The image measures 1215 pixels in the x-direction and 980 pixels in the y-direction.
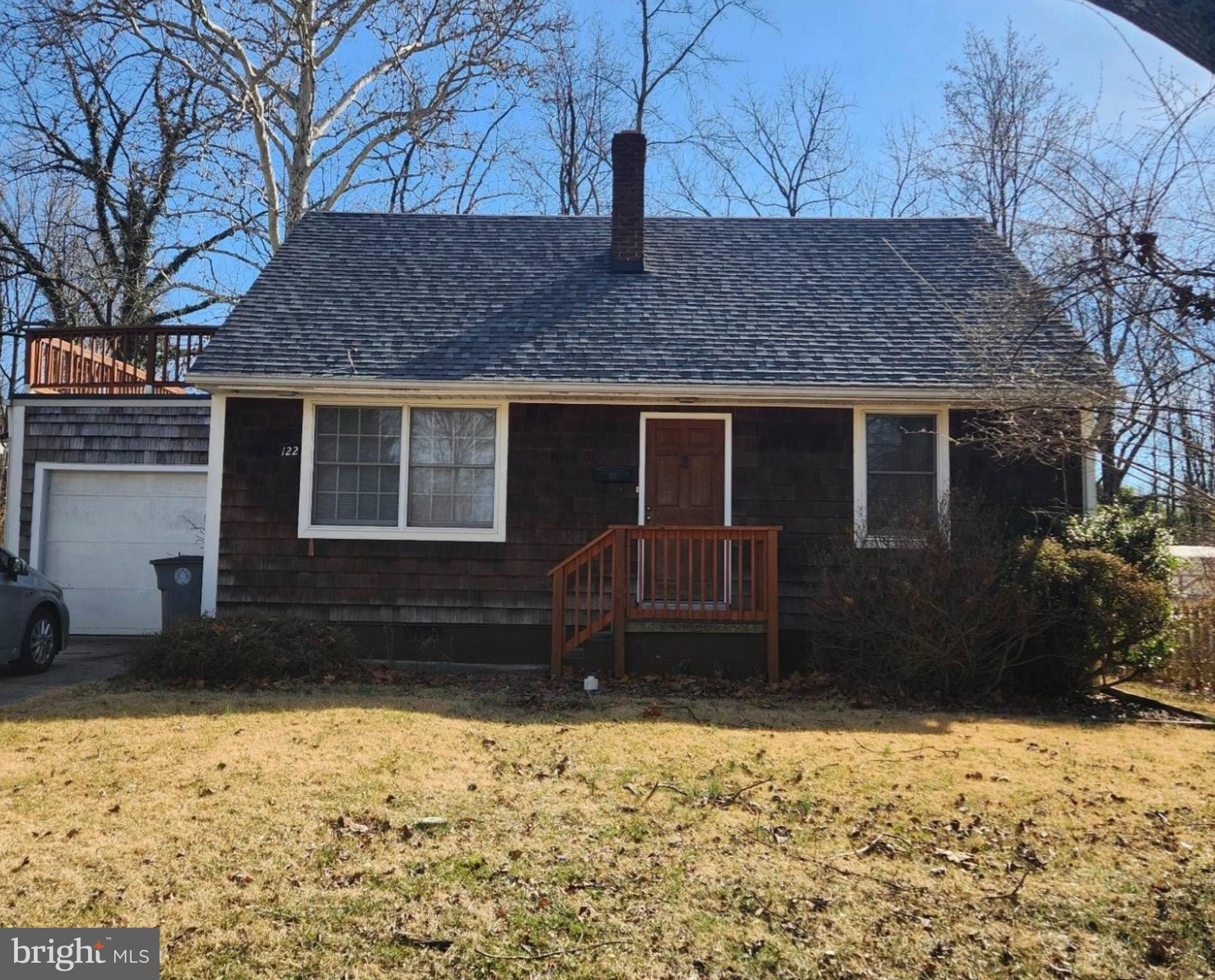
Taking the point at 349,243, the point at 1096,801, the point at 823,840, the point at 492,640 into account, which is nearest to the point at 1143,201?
the point at 1096,801

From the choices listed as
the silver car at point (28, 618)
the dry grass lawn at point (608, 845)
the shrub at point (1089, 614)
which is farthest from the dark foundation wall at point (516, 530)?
the dry grass lawn at point (608, 845)

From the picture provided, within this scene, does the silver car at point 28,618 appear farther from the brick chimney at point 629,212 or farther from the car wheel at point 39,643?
the brick chimney at point 629,212

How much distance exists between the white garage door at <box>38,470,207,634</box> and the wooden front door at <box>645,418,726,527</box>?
6113 mm

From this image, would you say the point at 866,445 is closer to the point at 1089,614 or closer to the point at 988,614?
the point at 988,614

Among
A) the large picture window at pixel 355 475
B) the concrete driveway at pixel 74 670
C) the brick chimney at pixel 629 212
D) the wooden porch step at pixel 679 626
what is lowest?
the concrete driveway at pixel 74 670

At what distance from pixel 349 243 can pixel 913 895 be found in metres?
10.7

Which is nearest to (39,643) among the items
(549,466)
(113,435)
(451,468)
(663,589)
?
(113,435)

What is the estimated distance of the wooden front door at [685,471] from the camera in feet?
31.4

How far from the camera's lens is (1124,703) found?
8039mm

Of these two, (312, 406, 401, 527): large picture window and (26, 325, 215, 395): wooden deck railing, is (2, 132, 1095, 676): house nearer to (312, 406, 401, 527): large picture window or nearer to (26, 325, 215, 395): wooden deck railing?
(312, 406, 401, 527): large picture window

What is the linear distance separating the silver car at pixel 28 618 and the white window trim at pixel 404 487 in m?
2.34

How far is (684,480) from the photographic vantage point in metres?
9.62

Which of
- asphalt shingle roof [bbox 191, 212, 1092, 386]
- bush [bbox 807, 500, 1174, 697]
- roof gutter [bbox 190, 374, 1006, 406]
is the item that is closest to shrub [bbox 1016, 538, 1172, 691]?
bush [bbox 807, 500, 1174, 697]

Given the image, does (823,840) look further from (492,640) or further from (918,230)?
(918,230)
